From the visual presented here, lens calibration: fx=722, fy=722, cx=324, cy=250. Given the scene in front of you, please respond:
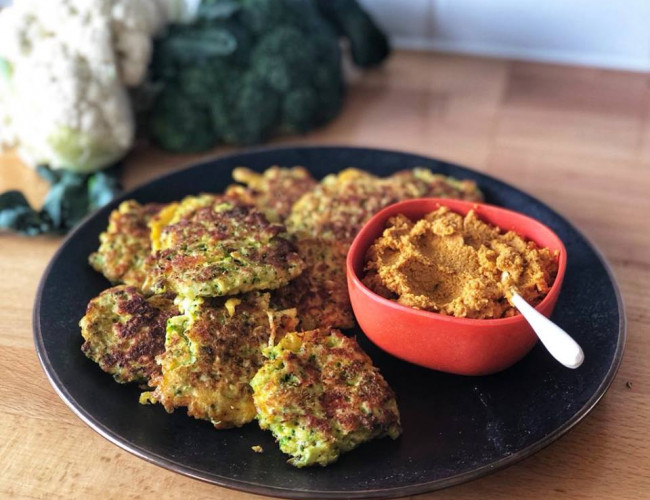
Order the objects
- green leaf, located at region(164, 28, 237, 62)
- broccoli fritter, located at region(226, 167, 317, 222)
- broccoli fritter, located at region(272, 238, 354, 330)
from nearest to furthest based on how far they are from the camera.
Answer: broccoli fritter, located at region(272, 238, 354, 330) → broccoli fritter, located at region(226, 167, 317, 222) → green leaf, located at region(164, 28, 237, 62)

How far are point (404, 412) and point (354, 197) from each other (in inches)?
21.9

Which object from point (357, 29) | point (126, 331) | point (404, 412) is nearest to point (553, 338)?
point (404, 412)

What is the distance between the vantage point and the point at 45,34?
200 centimetres

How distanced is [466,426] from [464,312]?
0.21 metres

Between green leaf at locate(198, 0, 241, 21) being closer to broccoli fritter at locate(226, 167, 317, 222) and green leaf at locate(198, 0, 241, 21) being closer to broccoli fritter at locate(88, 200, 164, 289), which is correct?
broccoli fritter at locate(226, 167, 317, 222)

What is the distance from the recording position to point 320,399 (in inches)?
48.8

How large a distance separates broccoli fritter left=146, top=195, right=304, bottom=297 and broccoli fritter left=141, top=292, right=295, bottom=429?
0.04m

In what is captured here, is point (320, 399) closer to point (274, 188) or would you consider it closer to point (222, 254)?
point (222, 254)

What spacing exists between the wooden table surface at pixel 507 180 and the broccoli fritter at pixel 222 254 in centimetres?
34

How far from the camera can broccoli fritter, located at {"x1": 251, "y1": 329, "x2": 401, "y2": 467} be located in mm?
1192

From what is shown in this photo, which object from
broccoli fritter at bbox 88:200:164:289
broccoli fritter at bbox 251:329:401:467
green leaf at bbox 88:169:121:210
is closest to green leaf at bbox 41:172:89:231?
green leaf at bbox 88:169:121:210

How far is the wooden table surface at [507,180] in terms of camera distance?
1271mm

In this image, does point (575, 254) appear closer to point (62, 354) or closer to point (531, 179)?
point (531, 179)

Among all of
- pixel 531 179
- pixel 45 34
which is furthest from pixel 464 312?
pixel 45 34
